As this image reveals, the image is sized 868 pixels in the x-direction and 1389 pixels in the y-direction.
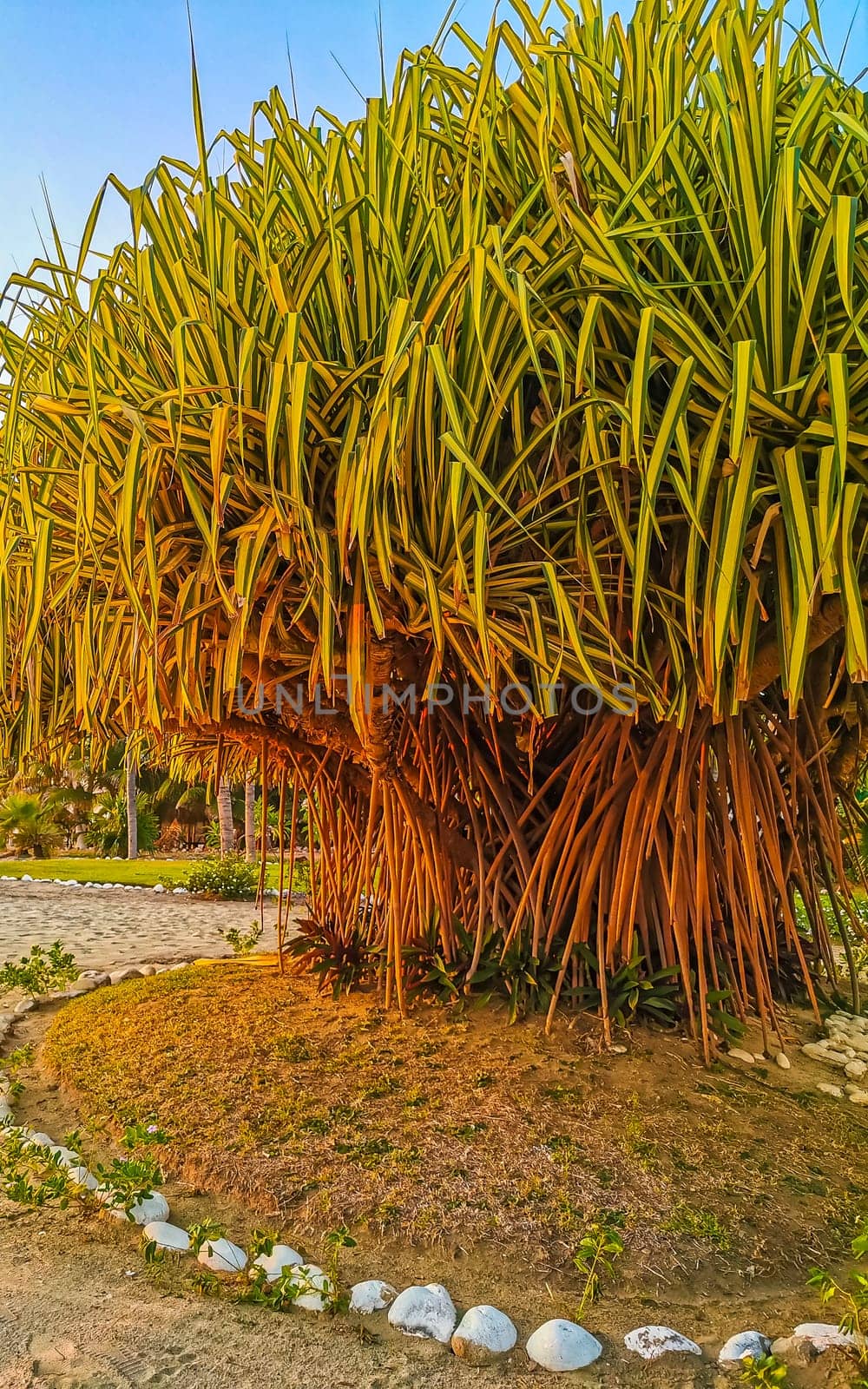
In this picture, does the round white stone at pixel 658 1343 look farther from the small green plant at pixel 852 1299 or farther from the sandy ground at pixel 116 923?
the sandy ground at pixel 116 923

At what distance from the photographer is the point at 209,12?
4.56 feet

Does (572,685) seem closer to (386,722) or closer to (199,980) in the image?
(386,722)

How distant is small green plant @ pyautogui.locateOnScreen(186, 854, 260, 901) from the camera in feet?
22.2

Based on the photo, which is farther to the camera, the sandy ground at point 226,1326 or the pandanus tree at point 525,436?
the pandanus tree at point 525,436

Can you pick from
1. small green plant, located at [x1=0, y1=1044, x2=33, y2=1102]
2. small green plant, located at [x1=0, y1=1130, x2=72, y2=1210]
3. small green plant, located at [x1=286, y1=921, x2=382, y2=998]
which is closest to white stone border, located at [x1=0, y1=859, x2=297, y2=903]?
small green plant, located at [x1=286, y1=921, x2=382, y2=998]

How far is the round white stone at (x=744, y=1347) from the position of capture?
1.04 meters

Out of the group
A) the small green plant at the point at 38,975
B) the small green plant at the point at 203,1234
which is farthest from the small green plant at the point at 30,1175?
the small green plant at the point at 38,975

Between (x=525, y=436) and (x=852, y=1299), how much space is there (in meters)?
1.38

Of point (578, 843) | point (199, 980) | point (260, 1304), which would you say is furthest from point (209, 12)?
point (199, 980)

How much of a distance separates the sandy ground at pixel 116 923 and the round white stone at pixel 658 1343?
9.82ft

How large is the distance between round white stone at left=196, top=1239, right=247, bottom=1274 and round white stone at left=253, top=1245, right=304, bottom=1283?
3 centimetres

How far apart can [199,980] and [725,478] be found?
234 centimetres

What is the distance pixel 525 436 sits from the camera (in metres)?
1.51

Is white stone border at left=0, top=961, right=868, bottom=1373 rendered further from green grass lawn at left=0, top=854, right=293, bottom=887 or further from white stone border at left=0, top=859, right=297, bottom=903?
green grass lawn at left=0, top=854, right=293, bottom=887
